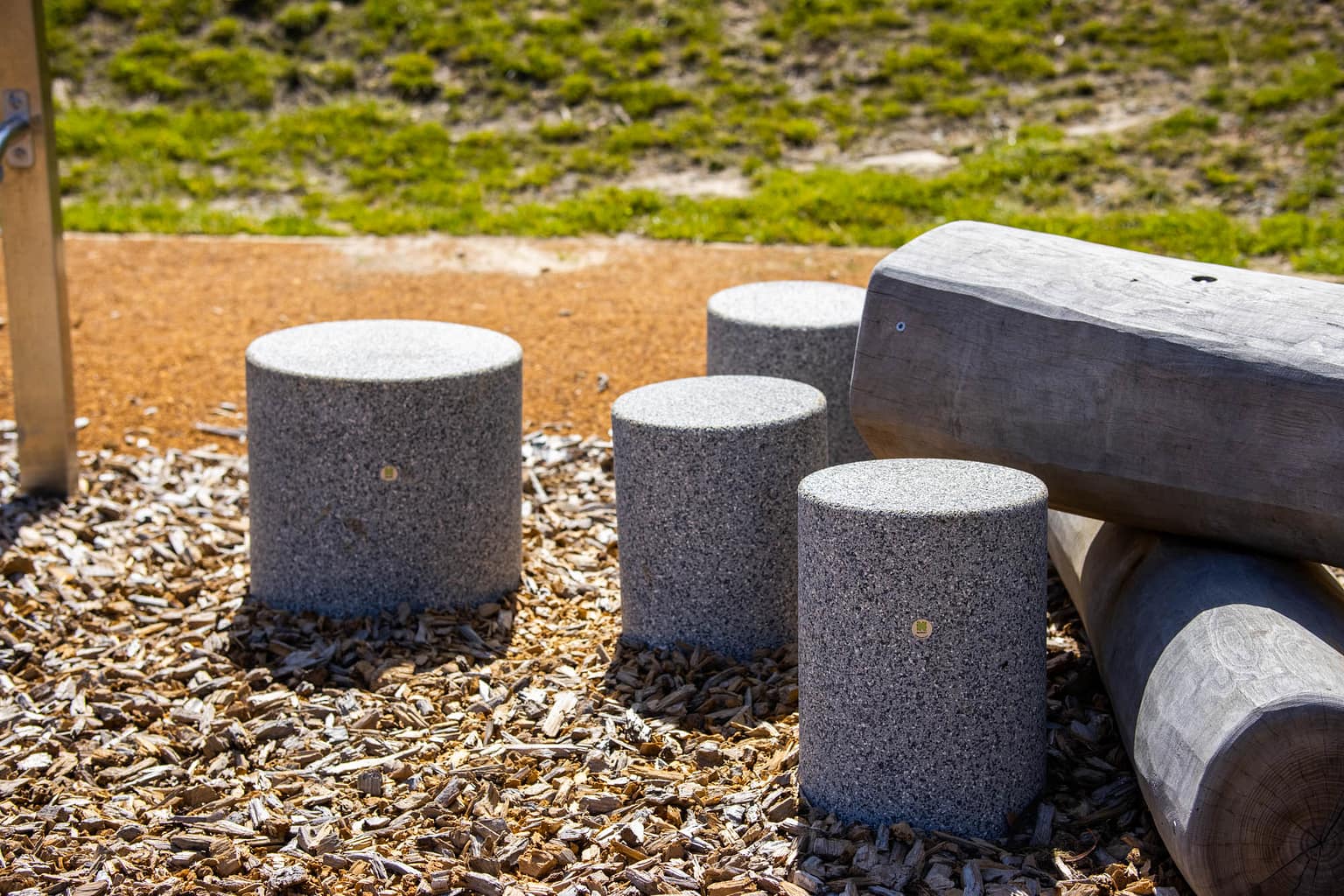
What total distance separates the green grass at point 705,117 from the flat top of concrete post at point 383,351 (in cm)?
529

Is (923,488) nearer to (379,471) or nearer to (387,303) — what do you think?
(379,471)

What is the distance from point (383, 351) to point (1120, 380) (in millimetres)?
2826

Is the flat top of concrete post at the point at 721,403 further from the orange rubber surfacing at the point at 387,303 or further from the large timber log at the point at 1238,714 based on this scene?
the orange rubber surfacing at the point at 387,303

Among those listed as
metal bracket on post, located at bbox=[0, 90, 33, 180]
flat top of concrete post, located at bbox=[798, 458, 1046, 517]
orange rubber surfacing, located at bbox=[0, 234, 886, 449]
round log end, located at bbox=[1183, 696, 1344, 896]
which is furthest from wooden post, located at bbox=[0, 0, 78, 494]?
round log end, located at bbox=[1183, 696, 1344, 896]

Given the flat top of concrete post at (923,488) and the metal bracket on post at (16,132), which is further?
the metal bracket on post at (16,132)

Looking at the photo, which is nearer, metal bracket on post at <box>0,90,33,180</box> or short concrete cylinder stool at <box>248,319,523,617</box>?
short concrete cylinder stool at <box>248,319,523,617</box>

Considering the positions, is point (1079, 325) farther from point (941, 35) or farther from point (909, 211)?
point (941, 35)

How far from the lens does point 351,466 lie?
5.02 m

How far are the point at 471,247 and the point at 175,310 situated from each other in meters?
2.36

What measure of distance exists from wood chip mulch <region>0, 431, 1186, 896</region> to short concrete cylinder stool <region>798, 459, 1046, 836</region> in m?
0.14

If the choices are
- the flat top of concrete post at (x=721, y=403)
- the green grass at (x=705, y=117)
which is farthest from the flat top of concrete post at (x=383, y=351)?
the green grass at (x=705, y=117)

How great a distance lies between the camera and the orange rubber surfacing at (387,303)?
7695 millimetres

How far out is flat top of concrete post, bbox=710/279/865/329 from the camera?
18.9ft

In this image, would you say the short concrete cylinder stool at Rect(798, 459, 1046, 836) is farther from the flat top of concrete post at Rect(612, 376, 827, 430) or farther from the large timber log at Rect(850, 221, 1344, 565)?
the flat top of concrete post at Rect(612, 376, 827, 430)
